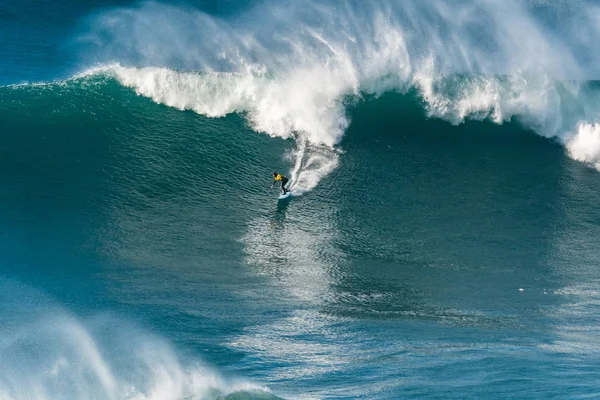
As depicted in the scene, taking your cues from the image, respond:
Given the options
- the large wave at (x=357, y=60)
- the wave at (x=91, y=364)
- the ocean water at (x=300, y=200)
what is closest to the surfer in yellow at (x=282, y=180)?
the ocean water at (x=300, y=200)

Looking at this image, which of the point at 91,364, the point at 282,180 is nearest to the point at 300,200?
the point at 282,180

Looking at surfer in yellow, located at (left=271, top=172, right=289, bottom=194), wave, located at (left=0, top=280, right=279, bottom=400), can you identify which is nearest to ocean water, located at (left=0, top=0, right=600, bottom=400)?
wave, located at (left=0, top=280, right=279, bottom=400)

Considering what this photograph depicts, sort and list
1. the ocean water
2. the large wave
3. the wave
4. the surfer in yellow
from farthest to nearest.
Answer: the large wave, the surfer in yellow, the ocean water, the wave

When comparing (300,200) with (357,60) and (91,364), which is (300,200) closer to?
(357,60)

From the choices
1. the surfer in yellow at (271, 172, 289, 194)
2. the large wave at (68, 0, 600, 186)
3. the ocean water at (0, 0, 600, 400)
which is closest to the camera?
the ocean water at (0, 0, 600, 400)

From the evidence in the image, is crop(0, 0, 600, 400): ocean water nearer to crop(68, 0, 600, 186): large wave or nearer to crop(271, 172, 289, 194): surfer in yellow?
crop(68, 0, 600, 186): large wave

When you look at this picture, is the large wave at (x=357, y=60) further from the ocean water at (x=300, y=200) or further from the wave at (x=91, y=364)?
the wave at (x=91, y=364)

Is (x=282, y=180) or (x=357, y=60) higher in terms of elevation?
(x=357, y=60)
